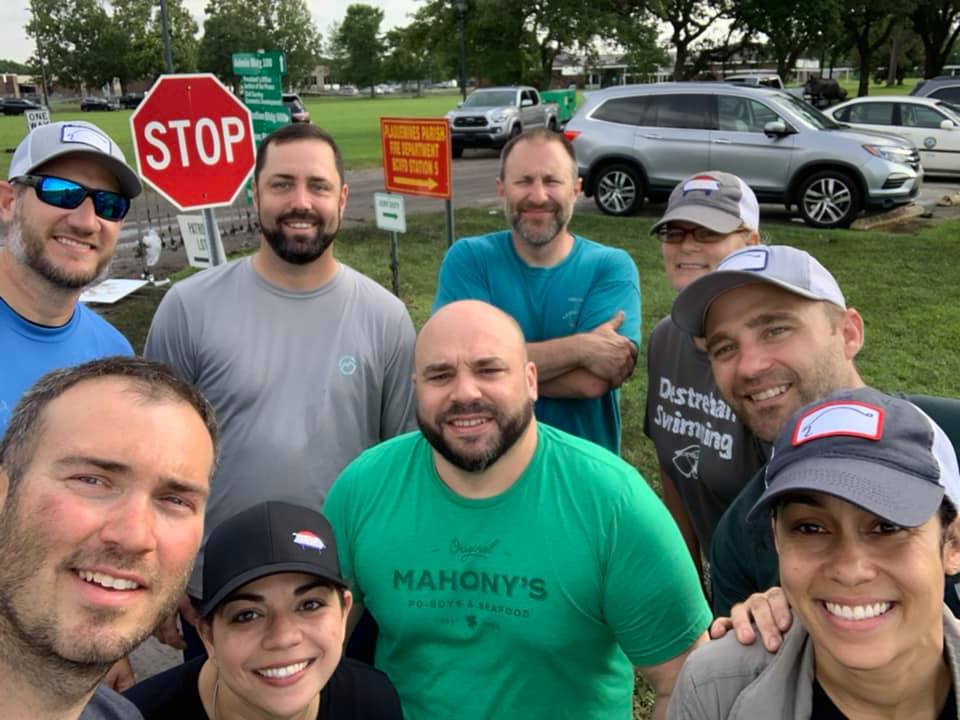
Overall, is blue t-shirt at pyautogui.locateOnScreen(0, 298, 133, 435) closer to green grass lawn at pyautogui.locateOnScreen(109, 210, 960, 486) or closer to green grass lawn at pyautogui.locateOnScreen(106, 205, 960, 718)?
green grass lawn at pyautogui.locateOnScreen(106, 205, 960, 718)

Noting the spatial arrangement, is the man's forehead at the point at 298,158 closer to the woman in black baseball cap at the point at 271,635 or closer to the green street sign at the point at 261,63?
the woman in black baseball cap at the point at 271,635

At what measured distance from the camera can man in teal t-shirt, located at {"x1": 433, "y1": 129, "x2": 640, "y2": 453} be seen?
120 inches

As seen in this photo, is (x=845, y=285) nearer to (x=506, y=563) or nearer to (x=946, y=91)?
(x=506, y=563)

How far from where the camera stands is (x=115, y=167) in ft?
9.03

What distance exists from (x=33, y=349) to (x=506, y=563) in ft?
5.54

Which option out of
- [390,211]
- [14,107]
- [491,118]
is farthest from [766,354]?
[14,107]

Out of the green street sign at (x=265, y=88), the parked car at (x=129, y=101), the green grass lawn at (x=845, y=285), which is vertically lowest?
the green grass lawn at (x=845, y=285)

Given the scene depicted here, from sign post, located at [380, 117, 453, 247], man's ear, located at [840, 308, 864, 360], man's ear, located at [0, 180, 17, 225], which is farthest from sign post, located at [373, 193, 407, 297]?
man's ear, located at [840, 308, 864, 360]

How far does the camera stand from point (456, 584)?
6.89 feet

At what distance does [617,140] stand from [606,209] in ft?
3.95

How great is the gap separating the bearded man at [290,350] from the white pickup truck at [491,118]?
833 inches

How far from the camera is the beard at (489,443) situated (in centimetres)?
211

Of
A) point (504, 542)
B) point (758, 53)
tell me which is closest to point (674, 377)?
point (504, 542)

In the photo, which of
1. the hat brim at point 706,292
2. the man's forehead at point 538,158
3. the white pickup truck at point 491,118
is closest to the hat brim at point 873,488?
the hat brim at point 706,292
